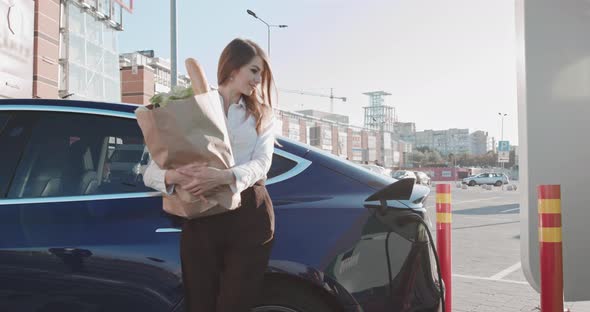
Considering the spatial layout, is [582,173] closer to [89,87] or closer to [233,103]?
[233,103]

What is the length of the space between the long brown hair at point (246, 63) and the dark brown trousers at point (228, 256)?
30 cm

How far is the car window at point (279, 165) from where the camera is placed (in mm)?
2396

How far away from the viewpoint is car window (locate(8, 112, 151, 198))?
235cm

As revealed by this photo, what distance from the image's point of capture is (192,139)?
1733 millimetres

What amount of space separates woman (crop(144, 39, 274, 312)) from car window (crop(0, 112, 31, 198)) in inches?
36.7

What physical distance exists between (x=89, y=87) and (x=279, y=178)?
74.6ft

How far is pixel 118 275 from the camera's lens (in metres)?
2.13

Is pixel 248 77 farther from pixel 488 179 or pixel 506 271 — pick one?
pixel 488 179

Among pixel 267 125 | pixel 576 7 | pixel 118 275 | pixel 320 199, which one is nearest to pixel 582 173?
pixel 576 7

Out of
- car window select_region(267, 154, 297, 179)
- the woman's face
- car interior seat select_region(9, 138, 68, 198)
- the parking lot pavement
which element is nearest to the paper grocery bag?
the woman's face

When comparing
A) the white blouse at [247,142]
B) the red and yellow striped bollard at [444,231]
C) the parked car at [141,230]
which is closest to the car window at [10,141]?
the parked car at [141,230]

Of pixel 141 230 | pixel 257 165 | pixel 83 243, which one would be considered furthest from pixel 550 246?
pixel 83 243

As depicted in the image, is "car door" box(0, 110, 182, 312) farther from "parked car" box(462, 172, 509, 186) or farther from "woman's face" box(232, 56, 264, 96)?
"parked car" box(462, 172, 509, 186)

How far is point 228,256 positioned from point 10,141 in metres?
1.34
